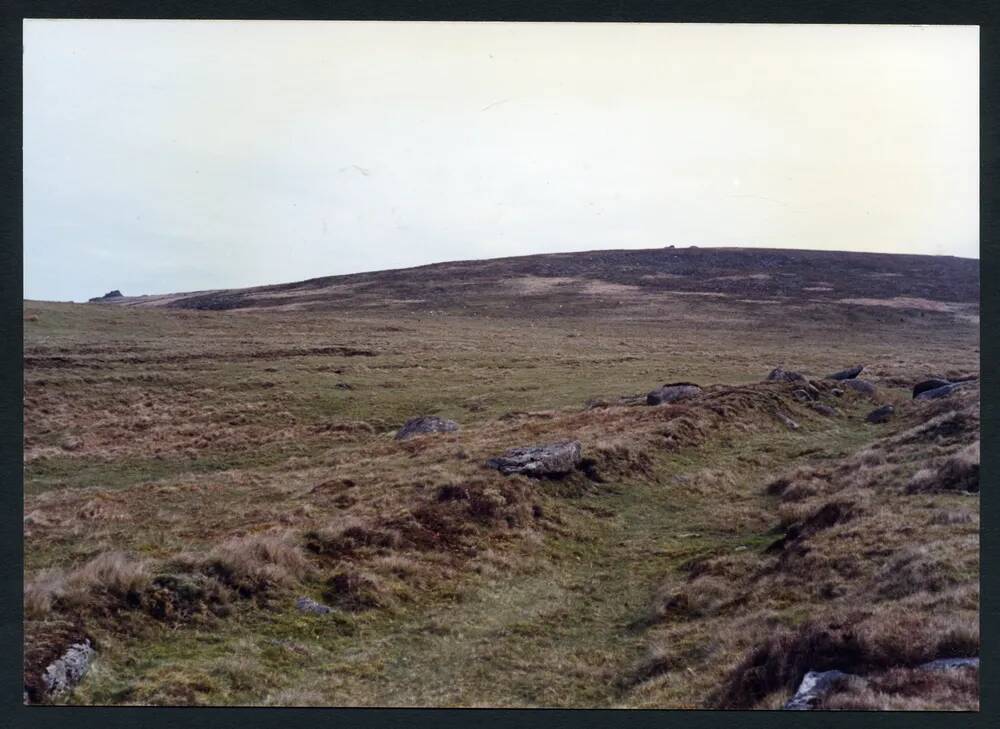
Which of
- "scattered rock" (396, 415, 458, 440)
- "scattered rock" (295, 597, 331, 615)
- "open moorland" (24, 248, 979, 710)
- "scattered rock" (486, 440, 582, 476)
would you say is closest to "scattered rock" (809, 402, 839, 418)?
"open moorland" (24, 248, 979, 710)

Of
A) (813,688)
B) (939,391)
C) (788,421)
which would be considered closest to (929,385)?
(939,391)

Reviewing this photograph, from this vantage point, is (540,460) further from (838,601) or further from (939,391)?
(939,391)

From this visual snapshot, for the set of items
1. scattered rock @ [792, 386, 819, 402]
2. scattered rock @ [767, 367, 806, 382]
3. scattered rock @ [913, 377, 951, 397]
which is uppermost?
scattered rock @ [767, 367, 806, 382]

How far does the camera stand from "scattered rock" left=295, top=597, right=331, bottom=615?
1231 cm

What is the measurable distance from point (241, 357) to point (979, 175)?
47181 mm

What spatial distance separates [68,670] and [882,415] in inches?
1174

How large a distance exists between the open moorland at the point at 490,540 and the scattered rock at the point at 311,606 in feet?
0.34

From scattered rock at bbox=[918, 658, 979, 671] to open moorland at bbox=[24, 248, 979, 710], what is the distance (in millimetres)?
70

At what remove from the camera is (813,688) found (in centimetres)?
844

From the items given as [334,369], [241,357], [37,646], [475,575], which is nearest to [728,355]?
[334,369]

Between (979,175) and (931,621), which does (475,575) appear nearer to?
(931,621)

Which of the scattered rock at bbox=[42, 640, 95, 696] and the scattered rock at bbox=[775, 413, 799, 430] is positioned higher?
the scattered rock at bbox=[775, 413, 799, 430]

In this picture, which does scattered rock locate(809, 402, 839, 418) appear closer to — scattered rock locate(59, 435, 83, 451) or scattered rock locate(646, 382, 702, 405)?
scattered rock locate(646, 382, 702, 405)

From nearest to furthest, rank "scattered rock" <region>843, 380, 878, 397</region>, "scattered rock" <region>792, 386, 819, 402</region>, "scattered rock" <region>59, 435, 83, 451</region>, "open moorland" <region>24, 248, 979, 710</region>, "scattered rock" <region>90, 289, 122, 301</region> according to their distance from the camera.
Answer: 1. "open moorland" <region>24, 248, 979, 710</region>
2. "scattered rock" <region>59, 435, 83, 451</region>
3. "scattered rock" <region>792, 386, 819, 402</region>
4. "scattered rock" <region>843, 380, 878, 397</region>
5. "scattered rock" <region>90, 289, 122, 301</region>
